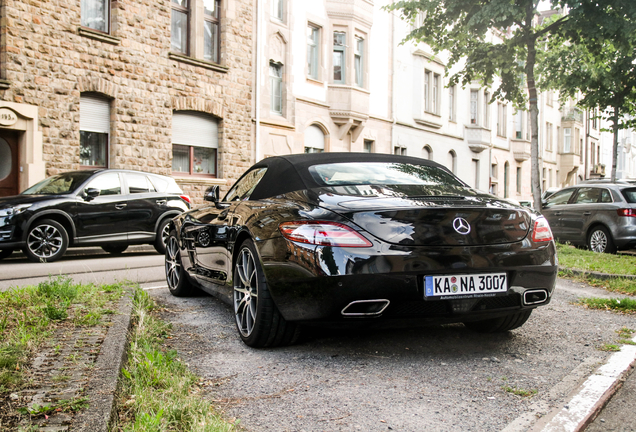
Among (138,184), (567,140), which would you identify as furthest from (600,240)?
(567,140)

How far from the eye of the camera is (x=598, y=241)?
523 inches

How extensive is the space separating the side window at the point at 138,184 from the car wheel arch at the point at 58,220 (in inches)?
54.9

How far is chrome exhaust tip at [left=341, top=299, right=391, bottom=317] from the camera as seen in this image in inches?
144

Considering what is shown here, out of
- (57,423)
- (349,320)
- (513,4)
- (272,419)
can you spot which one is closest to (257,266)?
(349,320)

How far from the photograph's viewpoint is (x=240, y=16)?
20.4 metres

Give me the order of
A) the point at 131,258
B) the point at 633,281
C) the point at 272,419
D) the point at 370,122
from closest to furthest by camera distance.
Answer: the point at 272,419, the point at 633,281, the point at 131,258, the point at 370,122

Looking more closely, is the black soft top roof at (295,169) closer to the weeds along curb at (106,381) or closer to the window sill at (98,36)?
the weeds along curb at (106,381)

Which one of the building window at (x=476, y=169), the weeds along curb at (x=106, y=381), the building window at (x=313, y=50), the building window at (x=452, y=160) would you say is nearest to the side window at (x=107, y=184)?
the weeds along curb at (x=106, y=381)

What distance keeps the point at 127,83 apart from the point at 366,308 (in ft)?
48.5

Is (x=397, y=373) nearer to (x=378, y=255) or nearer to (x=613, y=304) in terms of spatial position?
(x=378, y=255)

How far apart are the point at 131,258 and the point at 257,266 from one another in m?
8.17

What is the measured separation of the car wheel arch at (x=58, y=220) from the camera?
33.7 ft

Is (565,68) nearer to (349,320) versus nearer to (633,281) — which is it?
(633,281)

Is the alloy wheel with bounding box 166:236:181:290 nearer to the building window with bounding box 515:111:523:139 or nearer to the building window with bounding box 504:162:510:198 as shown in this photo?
the building window with bounding box 504:162:510:198
